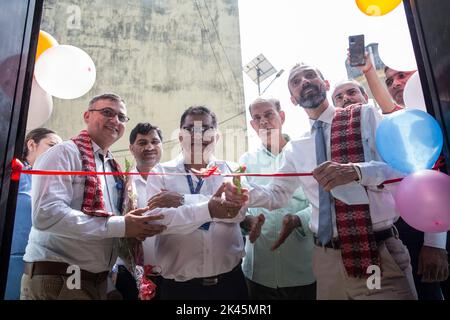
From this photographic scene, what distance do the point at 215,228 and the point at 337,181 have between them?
2.63 feet

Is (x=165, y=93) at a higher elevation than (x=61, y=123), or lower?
higher

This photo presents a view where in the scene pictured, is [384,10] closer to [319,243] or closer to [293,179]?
[293,179]

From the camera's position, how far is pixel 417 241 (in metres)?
2.07

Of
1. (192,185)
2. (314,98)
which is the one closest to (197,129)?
(192,185)

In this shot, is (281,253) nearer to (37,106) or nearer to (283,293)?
(283,293)

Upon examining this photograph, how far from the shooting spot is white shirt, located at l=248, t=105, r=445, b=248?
5.74 feet

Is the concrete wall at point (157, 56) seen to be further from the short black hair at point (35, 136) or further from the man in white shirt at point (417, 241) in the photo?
the man in white shirt at point (417, 241)

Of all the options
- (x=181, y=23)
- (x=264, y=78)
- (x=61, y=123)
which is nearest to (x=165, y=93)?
(x=181, y=23)

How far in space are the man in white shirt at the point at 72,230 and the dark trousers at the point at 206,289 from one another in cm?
35

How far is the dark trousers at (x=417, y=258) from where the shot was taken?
6.51ft

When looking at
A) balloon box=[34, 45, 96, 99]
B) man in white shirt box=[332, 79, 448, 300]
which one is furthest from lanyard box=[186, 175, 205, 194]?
man in white shirt box=[332, 79, 448, 300]

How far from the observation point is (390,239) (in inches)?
68.9

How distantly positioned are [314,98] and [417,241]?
1.10m
